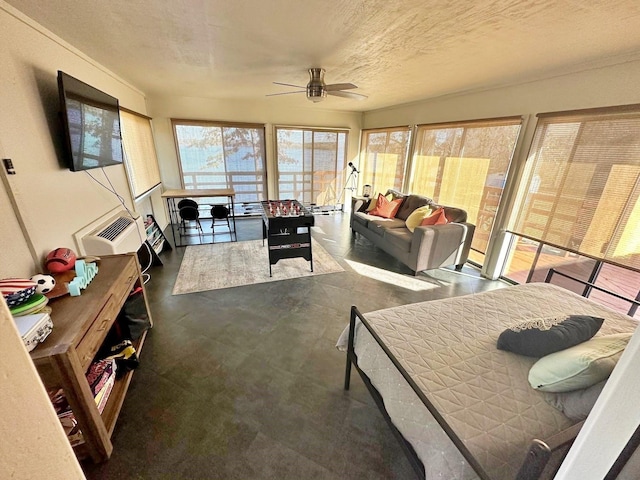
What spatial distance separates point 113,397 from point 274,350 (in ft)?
3.51

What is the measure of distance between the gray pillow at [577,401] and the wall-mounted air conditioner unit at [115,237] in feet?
10.3

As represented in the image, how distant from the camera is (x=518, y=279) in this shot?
327 centimetres

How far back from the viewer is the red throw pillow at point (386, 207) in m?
4.45

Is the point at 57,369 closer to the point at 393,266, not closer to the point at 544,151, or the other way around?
the point at 393,266

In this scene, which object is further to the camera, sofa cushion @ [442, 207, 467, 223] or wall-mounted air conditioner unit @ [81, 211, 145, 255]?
sofa cushion @ [442, 207, 467, 223]

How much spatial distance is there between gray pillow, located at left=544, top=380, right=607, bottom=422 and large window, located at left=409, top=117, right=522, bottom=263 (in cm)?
283

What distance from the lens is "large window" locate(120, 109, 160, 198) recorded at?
351 cm

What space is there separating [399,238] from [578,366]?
2.60 meters

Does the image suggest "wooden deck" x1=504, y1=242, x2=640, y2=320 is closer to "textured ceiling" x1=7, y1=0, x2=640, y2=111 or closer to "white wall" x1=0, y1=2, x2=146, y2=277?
"textured ceiling" x1=7, y1=0, x2=640, y2=111

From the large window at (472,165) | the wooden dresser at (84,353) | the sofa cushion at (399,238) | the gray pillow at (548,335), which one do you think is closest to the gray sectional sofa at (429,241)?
the sofa cushion at (399,238)

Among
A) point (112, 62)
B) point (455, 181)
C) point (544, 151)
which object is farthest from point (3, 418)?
point (455, 181)

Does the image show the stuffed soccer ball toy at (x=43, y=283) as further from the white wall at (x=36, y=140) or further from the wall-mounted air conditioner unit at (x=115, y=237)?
the wall-mounted air conditioner unit at (x=115, y=237)

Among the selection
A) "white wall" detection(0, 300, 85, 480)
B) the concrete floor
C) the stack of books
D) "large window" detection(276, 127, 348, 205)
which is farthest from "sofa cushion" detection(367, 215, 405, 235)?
"white wall" detection(0, 300, 85, 480)

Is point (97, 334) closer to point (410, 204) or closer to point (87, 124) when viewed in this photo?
point (87, 124)
